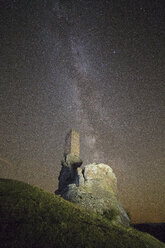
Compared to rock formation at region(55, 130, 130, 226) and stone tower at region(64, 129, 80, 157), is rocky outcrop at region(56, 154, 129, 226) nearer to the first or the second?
rock formation at region(55, 130, 130, 226)

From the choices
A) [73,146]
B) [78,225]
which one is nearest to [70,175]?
[73,146]

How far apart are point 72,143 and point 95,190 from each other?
912 inches

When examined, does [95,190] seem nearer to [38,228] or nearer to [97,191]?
[97,191]

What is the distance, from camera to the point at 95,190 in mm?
22250

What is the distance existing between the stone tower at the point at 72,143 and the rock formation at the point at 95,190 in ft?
23.0

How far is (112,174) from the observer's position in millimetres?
29188

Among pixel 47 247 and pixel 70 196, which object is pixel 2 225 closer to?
pixel 47 247

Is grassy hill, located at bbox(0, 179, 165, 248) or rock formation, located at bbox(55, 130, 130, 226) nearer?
grassy hill, located at bbox(0, 179, 165, 248)

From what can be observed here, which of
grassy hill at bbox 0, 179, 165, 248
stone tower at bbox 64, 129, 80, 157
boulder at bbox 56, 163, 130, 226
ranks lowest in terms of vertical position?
boulder at bbox 56, 163, 130, 226

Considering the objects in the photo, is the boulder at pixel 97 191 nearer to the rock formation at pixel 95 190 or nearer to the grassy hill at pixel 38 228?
the rock formation at pixel 95 190

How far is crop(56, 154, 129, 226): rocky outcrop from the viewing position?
18061mm

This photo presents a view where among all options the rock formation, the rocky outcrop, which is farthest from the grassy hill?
the rocky outcrop

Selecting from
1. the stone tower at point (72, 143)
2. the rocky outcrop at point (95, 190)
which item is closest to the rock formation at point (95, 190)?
the rocky outcrop at point (95, 190)

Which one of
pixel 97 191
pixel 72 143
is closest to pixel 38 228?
pixel 97 191
